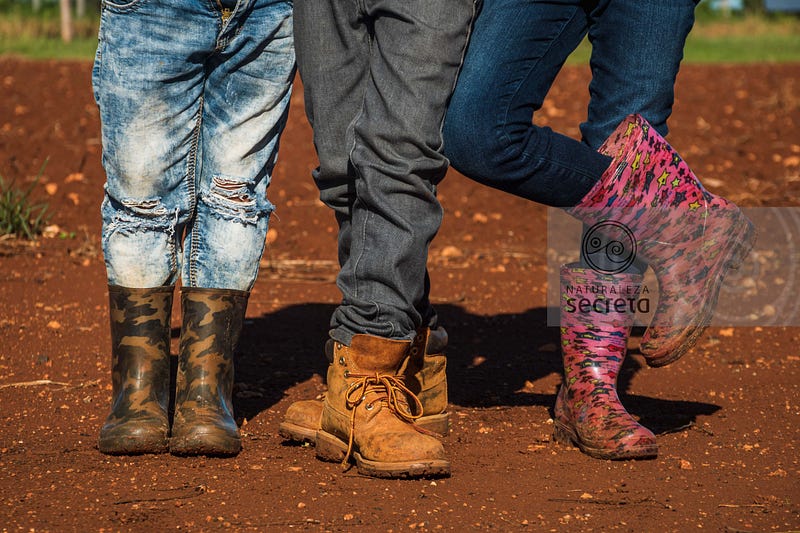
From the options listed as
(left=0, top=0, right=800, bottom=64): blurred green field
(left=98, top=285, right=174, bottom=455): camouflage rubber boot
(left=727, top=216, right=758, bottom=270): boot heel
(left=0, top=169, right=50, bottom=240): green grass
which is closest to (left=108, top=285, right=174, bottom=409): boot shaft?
(left=98, top=285, right=174, bottom=455): camouflage rubber boot

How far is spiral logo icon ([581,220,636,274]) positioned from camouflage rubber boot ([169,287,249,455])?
35.1 inches

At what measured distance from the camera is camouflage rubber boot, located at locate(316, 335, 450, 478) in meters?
2.31

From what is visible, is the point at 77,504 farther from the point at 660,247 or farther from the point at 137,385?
the point at 660,247

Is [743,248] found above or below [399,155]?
below

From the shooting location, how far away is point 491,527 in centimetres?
209

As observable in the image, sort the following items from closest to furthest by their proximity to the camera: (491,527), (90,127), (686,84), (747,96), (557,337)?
(491,527)
(557,337)
(90,127)
(747,96)
(686,84)

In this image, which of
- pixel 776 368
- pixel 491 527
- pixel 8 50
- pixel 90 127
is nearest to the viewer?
pixel 491 527

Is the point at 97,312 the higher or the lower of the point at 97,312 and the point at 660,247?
the lower

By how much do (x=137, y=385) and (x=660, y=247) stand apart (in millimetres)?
1322

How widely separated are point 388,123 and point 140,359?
0.88 meters

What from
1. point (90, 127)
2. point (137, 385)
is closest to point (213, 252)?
point (137, 385)

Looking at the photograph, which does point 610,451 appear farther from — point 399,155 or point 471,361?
point 471,361

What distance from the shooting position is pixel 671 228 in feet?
8.34

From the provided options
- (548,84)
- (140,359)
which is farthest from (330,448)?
(548,84)
